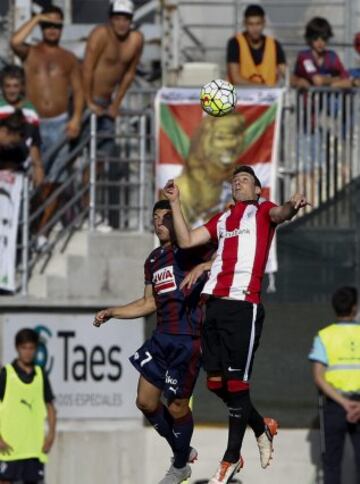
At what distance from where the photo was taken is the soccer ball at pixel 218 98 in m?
14.5

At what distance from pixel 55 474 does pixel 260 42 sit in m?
5.09

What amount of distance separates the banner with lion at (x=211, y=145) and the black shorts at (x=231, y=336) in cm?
549

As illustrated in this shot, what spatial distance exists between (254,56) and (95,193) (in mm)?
2260

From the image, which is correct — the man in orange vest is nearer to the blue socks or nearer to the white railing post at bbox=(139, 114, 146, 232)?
the white railing post at bbox=(139, 114, 146, 232)

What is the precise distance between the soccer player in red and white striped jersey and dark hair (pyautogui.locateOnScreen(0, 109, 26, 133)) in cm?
555

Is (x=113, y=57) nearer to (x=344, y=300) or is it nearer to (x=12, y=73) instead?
(x=12, y=73)

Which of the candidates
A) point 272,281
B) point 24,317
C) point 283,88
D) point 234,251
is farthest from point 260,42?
point 234,251

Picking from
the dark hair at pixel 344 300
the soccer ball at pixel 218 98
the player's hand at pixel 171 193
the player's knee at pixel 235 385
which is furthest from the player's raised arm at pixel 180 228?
the dark hair at pixel 344 300

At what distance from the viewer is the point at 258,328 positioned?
1448 centimetres

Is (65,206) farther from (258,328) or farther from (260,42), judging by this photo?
(258,328)

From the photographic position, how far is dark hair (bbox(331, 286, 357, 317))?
18328mm

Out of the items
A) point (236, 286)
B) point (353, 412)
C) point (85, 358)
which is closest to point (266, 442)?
point (236, 286)

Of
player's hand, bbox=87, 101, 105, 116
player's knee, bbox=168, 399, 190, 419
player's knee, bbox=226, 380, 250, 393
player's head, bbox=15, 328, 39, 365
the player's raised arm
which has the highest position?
player's hand, bbox=87, 101, 105, 116

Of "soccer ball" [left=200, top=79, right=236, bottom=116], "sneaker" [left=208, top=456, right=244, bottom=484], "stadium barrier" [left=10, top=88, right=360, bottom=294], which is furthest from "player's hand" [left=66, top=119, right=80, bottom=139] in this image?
"sneaker" [left=208, top=456, right=244, bottom=484]
